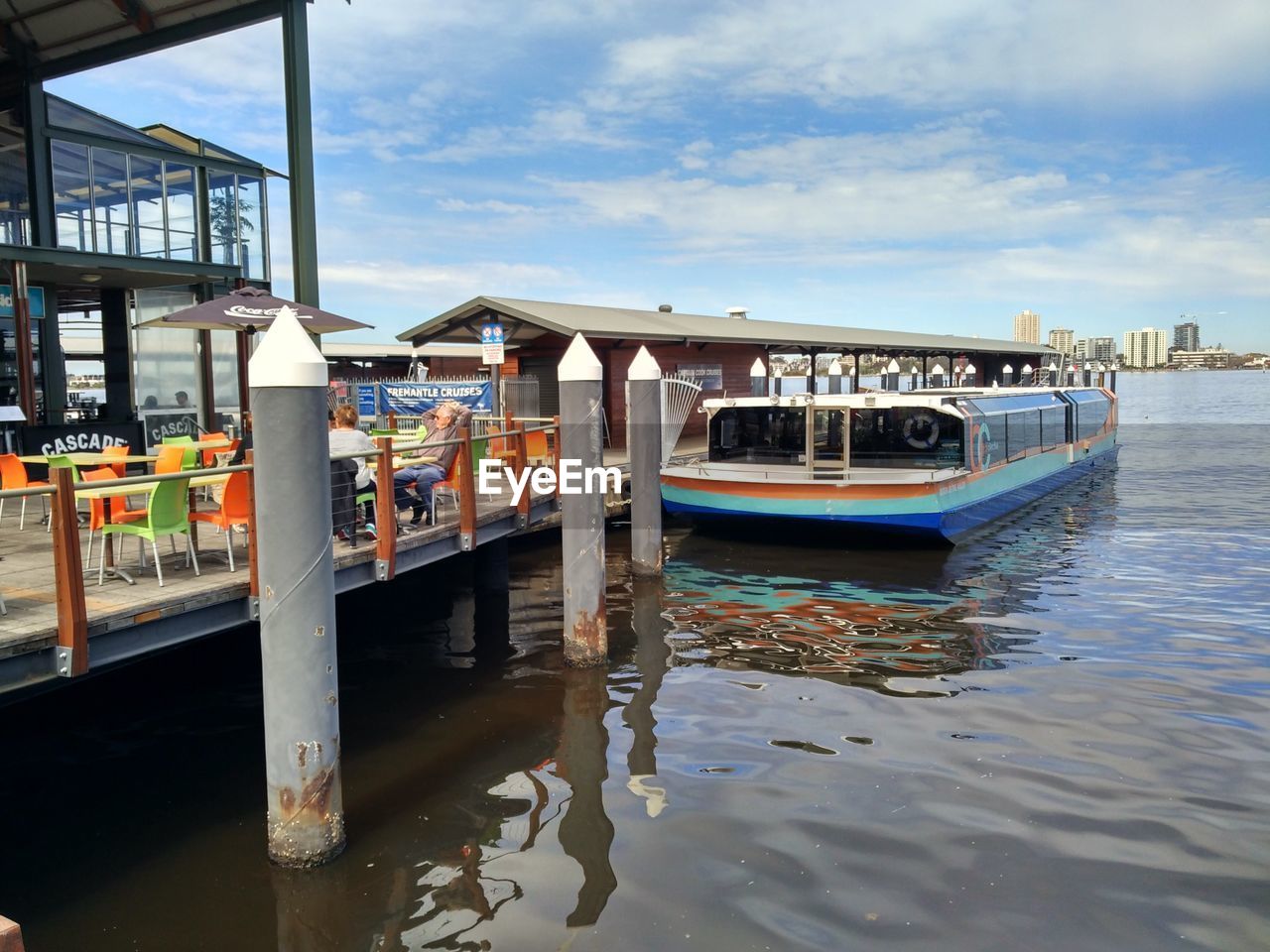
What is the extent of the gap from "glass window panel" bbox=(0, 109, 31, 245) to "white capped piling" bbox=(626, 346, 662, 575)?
38.6 ft

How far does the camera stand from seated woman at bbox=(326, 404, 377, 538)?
8.29 meters

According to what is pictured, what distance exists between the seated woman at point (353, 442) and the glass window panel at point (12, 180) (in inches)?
468

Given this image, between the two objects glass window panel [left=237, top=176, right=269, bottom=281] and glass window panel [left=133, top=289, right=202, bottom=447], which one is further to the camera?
glass window panel [left=237, top=176, right=269, bottom=281]

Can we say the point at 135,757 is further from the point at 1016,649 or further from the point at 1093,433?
the point at 1093,433

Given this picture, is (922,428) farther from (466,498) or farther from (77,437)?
(77,437)

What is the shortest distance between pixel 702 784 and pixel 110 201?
1567cm

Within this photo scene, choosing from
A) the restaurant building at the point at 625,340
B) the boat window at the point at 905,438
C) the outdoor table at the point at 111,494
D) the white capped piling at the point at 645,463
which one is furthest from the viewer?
the restaurant building at the point at 625,340

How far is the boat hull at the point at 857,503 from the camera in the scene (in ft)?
46.1

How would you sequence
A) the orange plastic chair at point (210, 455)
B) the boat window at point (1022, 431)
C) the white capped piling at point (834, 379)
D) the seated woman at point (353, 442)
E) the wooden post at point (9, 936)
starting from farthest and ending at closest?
the white capped piling at point (834, 379)
the boat window at point (1022, 431)
the orange plastic chair at point (210, 455)
the seated woman at point (353, 442)
the wooden post at point (9, 936)

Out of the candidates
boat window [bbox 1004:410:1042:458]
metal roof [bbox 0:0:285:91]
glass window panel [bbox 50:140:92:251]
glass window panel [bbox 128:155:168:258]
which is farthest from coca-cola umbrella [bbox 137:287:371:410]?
boat window [bbox 1004:410:1042:458]

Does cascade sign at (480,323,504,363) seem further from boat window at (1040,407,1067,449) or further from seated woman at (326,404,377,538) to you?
boat window at (1040,407,1067,449)

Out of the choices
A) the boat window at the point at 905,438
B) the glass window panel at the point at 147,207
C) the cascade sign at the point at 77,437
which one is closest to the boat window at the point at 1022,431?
the boat window at the point at 905,438

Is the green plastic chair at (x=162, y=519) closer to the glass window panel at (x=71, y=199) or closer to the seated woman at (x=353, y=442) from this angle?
the seated woman at (x=353, y=442)

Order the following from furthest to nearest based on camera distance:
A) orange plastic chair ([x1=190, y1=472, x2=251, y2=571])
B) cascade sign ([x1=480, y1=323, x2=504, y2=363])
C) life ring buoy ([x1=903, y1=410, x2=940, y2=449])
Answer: cascade sign ([x1=480, y1=323, x2=504, y2=363]) → life ring buoy ([x1=903, y1=410, x2=940, y2=449]) → orange plastic chair ([x1=190, y1=472, x2=251, y2=571])
